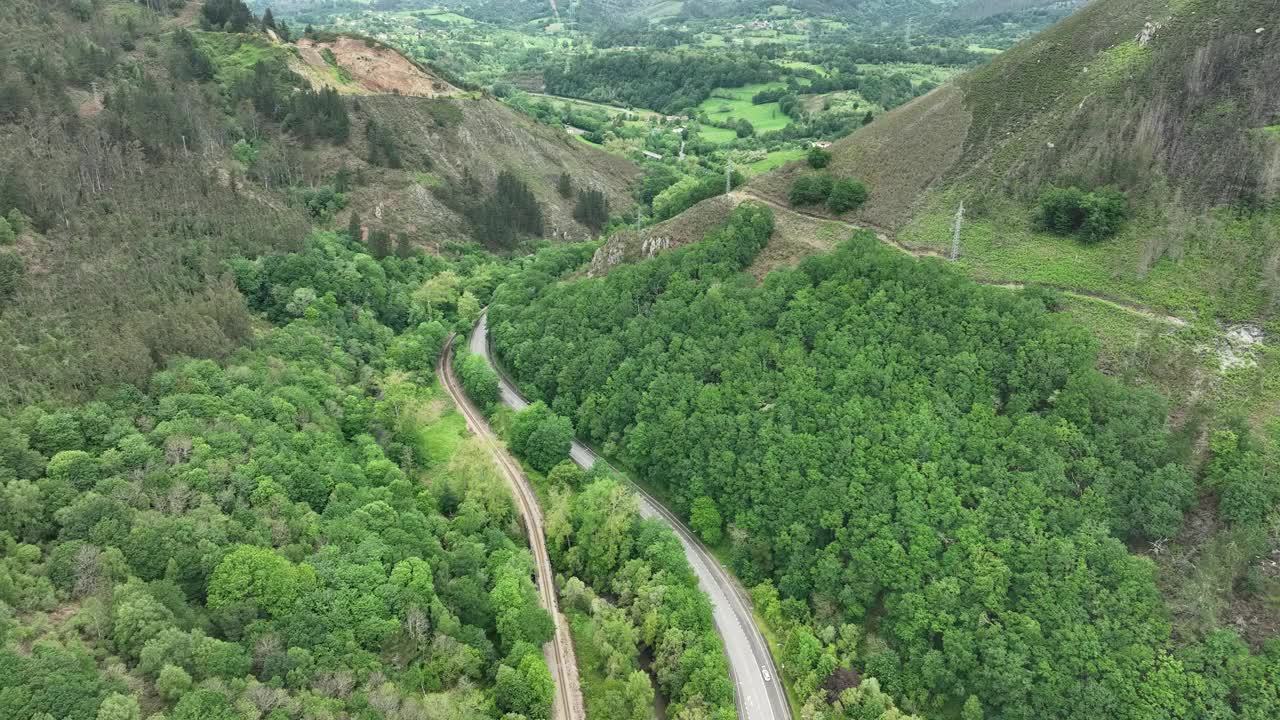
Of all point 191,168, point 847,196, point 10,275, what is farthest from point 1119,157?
point 191,168

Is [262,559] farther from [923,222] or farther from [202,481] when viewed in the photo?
[923,222]

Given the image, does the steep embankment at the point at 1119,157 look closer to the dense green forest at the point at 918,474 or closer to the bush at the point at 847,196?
the bush at the point at 847,196

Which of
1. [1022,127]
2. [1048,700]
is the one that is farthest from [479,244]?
[1048,700]

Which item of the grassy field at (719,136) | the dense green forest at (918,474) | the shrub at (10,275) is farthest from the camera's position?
the grassy field at (719,136)

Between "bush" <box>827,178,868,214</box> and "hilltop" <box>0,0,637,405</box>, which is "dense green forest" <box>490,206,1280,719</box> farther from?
"hilltop" <box>0,0,637,405</box>

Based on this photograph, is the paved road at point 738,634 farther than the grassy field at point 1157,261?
No

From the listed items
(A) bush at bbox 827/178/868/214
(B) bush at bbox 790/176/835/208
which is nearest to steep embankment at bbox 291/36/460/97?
(B) bush at bbox 790/176/835/208

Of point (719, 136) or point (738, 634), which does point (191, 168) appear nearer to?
point (738, 634)

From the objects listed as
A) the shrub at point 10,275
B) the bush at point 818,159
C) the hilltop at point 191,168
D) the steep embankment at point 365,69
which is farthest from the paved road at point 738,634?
the steep embankment at point 365,69
